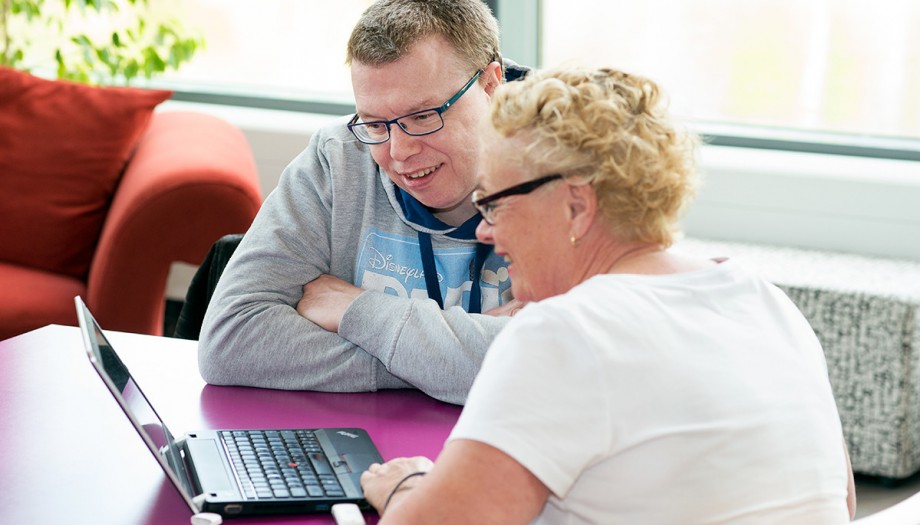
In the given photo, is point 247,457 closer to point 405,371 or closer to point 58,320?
point 405,371

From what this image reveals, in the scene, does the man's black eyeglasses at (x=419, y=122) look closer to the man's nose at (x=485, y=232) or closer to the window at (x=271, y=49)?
the man's nose at (x=485, y=232)

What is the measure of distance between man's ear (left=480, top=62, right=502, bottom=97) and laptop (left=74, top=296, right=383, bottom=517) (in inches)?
25.7

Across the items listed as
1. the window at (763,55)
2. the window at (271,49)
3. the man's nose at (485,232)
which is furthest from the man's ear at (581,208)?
the window at (271,49)

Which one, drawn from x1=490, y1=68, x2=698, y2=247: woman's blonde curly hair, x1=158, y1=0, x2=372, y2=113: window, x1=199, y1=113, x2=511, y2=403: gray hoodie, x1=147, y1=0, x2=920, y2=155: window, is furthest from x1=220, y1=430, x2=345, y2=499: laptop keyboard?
x1=158, y1=0, x2=372, y2=113: window

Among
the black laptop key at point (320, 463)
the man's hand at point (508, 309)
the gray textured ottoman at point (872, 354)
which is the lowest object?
the gray textured ottoman at point (872, 354)

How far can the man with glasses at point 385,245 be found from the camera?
67.4 inches

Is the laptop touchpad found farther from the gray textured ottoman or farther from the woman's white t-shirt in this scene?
the gray textured ottoman

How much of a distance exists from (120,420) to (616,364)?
2.60ft

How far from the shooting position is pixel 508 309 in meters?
1.79


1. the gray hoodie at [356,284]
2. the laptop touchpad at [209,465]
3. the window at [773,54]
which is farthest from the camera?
the window at [773,54]

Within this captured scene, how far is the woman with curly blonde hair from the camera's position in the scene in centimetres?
108

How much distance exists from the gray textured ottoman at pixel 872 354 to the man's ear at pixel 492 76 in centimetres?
149

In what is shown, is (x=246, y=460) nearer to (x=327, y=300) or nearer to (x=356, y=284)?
(x=327, y=300)

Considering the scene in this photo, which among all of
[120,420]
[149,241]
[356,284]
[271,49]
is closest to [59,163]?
[149,241]
